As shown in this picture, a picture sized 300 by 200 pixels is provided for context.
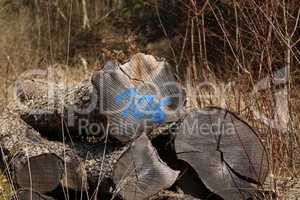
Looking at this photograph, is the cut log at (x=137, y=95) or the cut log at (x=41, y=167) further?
the cut log at (x=41, y=167)

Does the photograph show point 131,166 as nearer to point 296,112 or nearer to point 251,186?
point 251,186

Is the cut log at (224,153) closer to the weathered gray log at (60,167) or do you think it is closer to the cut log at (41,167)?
the weathered gray log at (60,167)

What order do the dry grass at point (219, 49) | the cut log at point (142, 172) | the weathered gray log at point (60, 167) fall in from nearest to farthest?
the cut log at point (142, 172)
the weathered gray log at point (60, 167)
the dry grass at point (219, 49)

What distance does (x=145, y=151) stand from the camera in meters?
2.77

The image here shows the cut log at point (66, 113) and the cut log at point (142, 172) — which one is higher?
the cut log at point (66, 113)

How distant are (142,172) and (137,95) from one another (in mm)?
382

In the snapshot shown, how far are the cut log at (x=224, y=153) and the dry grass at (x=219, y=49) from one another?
0.35 ft

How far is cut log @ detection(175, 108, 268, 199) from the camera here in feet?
9.26

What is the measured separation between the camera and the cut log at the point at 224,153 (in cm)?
282

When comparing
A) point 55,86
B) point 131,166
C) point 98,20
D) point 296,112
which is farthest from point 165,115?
point 98,20

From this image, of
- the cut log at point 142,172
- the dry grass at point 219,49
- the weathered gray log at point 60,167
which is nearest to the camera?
the cut log at point 142,172

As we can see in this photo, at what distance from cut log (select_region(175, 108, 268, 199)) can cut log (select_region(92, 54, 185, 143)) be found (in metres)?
0.16

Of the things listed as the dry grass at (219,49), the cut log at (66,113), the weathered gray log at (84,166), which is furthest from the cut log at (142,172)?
the dry grass at (219,49)

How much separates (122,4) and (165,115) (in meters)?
11.3
